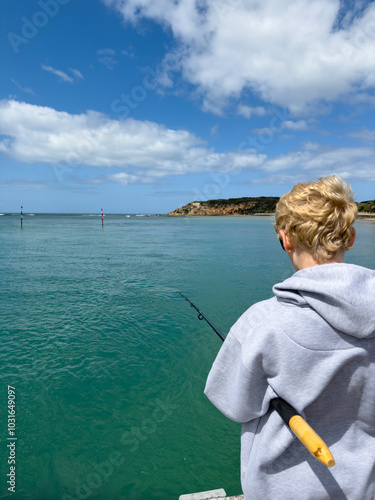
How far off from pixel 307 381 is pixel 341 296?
1.29 feet

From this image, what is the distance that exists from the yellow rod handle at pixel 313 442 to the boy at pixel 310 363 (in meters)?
0.09

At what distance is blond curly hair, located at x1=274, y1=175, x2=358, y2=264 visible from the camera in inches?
55.0

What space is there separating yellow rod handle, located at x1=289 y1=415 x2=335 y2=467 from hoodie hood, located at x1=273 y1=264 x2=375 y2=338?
0.41m

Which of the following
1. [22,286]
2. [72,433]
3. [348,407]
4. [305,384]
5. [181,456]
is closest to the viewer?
[305,384]

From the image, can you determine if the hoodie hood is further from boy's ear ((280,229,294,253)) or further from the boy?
boy's ear ((280,229,294,253))

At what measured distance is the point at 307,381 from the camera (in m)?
1.30

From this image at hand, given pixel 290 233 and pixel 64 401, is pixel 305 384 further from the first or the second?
pixel 64 401

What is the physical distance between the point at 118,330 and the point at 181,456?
403 cm

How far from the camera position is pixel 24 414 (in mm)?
4824

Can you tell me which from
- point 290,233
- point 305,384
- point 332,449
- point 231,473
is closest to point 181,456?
point 231,473

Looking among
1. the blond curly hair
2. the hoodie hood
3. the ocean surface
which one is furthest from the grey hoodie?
the ocean surface

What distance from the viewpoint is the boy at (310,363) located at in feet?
4.06

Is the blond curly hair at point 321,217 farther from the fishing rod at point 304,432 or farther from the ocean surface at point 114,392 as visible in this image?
the ocean surface at point 114,392

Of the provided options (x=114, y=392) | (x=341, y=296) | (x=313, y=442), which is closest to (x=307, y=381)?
(x=313, y=442)
